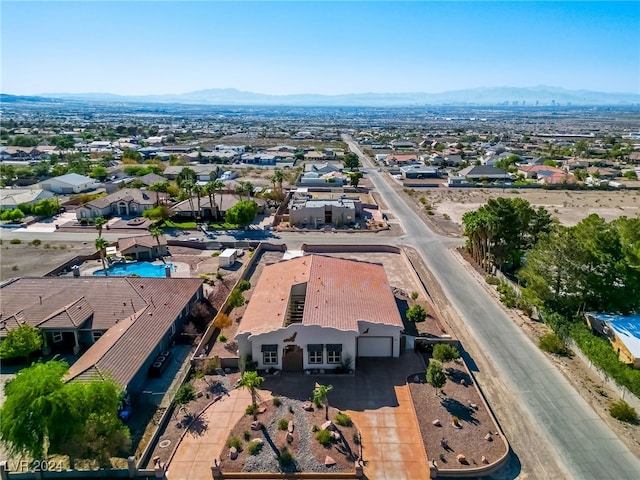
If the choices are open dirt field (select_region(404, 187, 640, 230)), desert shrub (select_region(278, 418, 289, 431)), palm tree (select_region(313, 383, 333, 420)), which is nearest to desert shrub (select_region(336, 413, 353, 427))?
palm tree (select_region(313, 383, 333, 420))

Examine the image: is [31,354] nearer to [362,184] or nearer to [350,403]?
[350,403]

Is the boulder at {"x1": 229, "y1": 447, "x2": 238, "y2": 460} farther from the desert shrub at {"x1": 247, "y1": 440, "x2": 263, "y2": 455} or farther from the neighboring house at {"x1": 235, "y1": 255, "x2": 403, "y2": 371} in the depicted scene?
the neighboring house at {"x1": 235, "y1": 255, "x2": 403, "y2": 371}

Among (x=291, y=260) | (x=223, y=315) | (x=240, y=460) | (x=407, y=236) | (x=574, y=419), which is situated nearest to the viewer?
(x=240, y=460)

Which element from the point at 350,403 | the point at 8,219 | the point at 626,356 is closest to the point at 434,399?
the point at 350,403

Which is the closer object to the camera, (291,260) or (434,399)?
(434,399)

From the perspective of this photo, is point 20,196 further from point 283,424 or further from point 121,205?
point 283,424
